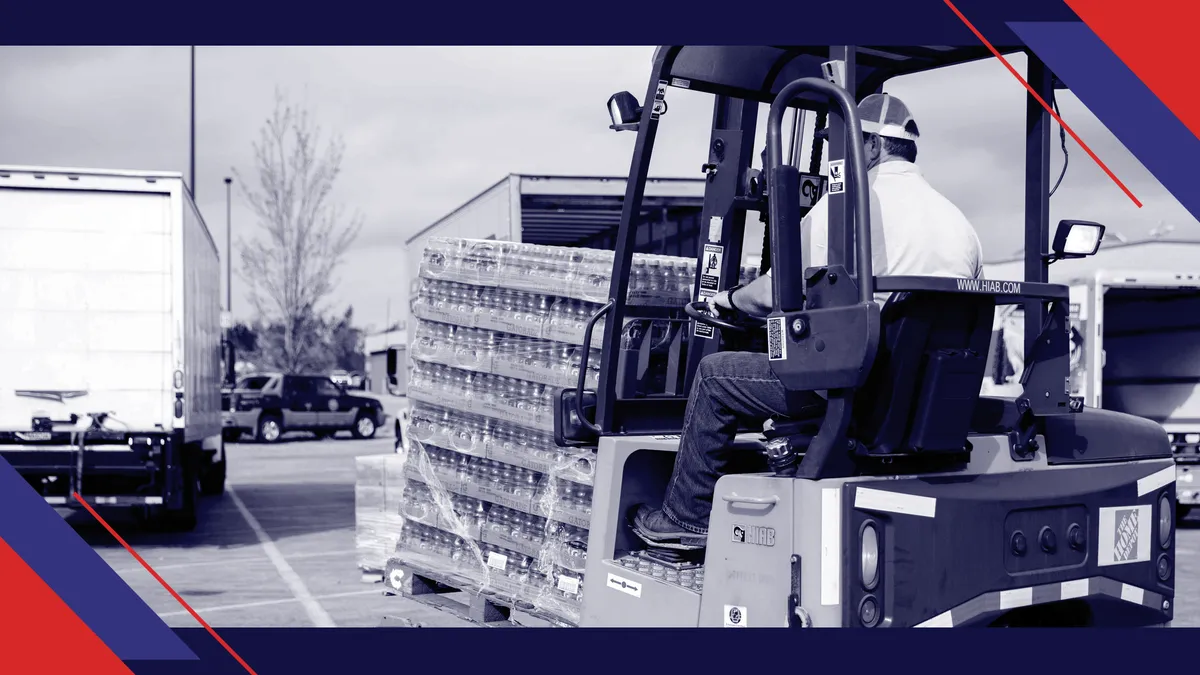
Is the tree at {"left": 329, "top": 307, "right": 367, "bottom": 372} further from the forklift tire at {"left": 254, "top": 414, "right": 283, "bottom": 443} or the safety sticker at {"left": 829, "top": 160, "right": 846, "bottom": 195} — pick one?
the safety sticker at {"left": 829, "top": 160, "right": 846, "bottom": 195}

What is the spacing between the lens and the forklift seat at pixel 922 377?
3.64 m

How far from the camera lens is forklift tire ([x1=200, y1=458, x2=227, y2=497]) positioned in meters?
16.9

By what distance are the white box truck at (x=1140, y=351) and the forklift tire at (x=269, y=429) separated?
68.0 ft

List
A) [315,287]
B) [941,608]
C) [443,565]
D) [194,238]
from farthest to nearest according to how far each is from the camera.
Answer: [315,287] → [194,238] → [443,565] → [941,608]

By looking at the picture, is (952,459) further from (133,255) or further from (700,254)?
(133,255)

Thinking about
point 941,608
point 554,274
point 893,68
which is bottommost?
point 941,608

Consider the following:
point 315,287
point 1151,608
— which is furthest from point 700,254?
point 315,287

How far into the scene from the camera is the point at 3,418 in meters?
11.0

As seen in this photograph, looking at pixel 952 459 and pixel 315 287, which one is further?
pixel 315 287

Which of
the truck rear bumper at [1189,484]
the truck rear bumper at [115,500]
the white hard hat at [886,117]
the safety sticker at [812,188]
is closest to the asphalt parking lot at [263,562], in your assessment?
the truck rear bumper at [115,500]

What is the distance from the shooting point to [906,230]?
372 centimetres

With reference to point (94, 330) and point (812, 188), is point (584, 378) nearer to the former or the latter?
point (812, 188)

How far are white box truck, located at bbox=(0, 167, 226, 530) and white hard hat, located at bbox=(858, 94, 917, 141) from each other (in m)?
8.61

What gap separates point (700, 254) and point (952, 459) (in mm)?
1455
